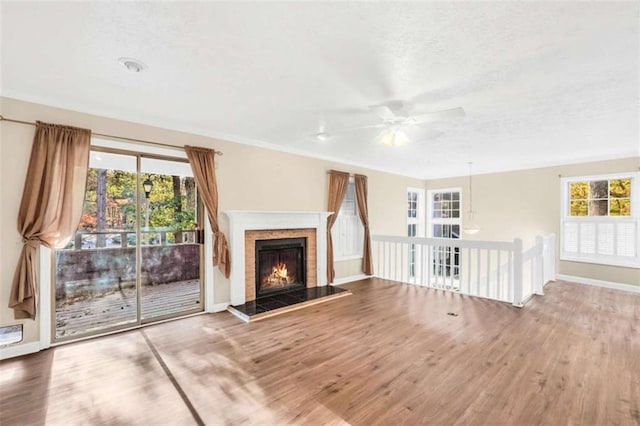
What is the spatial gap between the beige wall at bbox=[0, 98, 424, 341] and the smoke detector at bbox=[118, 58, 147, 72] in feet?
4.47

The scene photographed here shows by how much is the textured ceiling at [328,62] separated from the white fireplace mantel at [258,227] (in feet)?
4.59

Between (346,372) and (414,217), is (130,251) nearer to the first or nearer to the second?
(346,372)

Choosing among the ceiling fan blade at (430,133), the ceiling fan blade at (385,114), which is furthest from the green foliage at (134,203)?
the ceiling fan blade at (430,133)

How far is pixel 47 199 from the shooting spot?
2.89m

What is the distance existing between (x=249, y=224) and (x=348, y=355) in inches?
97.8

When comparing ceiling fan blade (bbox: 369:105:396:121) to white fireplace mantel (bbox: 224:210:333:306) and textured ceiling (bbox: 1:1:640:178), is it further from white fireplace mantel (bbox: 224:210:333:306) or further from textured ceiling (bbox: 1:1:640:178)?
white fireplace mantel (bbox: 224:210:333:306)

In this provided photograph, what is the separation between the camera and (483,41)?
76.9 inches

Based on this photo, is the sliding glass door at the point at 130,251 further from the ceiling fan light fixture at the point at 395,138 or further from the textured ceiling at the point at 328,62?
the ceiling fan light fixture at the point at 395,138

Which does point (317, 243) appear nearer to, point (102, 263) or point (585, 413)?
point (102, 263)

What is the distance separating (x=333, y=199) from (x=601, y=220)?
17.7 ft

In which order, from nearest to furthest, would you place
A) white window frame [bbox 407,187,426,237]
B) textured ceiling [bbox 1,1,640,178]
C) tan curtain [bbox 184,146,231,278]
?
textured ceiling [bbox 1,1,640,178]
tan curtain [bbox 184,146,231,278]
white window frame [bbox 407,187,426,237]

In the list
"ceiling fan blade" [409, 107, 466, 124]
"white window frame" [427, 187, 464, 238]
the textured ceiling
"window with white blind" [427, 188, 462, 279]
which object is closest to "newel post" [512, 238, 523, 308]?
the textured ceiling

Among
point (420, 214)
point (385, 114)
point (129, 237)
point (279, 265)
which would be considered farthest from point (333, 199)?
point (420, 214)

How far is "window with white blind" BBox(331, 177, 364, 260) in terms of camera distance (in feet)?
19.7
